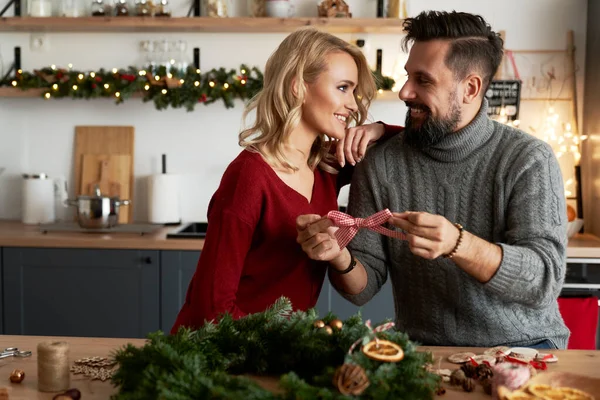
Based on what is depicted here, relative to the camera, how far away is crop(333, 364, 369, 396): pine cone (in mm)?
1242

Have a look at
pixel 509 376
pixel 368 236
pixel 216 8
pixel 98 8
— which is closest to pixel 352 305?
pixel 368 236

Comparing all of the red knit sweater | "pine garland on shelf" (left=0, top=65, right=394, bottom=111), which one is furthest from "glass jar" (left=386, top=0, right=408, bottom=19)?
the red knit sweater

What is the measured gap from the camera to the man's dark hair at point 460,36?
2158mm

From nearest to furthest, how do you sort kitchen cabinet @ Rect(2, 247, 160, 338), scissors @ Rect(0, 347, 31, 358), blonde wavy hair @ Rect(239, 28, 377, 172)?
scissors @ Rect(0, 347, 31, 358)
blonde wavy hair @ Rect(239, 28, 377, 172)
kitchen cabinet @ Rect(2, 247, 160, 338)

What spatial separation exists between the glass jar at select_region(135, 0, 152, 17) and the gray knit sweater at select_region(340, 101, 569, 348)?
2206mm

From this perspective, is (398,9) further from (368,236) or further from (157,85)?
(368,236)

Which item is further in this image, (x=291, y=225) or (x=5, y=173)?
(x=5, y=173)

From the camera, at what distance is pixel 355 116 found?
2.32 m

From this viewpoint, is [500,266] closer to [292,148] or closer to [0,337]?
[292,148]

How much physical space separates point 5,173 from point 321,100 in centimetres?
286

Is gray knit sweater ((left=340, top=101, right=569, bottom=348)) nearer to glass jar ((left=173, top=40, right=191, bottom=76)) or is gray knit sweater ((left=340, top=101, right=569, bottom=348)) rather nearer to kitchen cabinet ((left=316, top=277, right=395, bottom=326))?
kitchen cabinet ((left=316, top=277, right=395, bottom=326))

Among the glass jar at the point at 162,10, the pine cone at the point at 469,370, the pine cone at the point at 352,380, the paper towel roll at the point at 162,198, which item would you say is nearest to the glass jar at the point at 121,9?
the glass jar at the point at 162,10

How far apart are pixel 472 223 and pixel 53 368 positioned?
1198 mm

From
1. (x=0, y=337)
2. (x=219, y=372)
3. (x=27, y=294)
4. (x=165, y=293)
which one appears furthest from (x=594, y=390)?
(x=27, y=294)
